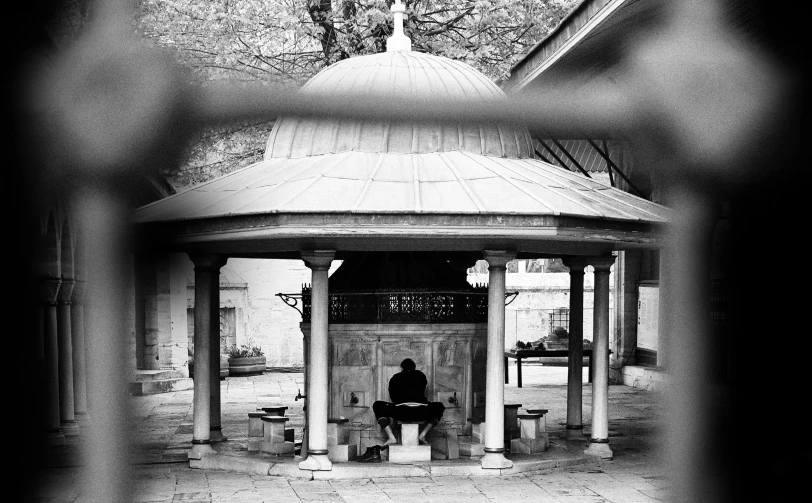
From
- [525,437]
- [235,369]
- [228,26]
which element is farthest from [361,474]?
[235,369]

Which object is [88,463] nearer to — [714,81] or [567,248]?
[714,81]

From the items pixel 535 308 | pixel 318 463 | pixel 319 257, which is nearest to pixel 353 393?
pixel 318 463

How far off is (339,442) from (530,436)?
242 centimetres

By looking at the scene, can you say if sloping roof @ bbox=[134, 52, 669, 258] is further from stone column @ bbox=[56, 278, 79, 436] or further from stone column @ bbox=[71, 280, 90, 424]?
stone column @ bbox=[71, 280, 90, 424]

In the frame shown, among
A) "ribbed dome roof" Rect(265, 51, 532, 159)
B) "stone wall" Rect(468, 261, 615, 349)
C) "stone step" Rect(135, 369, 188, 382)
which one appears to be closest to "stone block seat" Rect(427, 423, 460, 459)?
"ribbed dome roof" Rect(265, 51, 532, 159)

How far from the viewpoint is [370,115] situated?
1426 mm

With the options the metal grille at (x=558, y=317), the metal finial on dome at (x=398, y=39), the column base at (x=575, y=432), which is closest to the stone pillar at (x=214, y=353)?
the metal finial on dome at (x=398, y=39)

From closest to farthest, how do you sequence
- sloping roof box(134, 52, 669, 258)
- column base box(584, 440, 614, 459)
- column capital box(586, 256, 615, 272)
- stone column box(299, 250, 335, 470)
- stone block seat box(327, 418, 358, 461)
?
sloping roof box(134, 52, 669, 258)
stone column box(299, 250, 335, 470)
stone block seat box(327, 418, 358, 461)
column base box(584, 440, 614, 459)
column capital box(586, 256, 615, 272)

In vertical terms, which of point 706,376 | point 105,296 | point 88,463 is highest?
point 105,296

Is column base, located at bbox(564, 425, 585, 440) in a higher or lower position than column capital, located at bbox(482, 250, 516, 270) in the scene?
lower

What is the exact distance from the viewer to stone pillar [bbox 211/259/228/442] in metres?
14.0

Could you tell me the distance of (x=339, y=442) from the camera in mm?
13109

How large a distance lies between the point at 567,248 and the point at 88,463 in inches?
488

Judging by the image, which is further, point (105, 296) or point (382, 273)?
point (382, 273)
